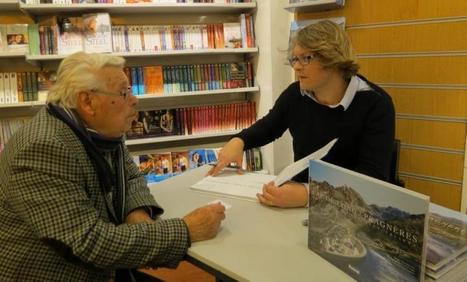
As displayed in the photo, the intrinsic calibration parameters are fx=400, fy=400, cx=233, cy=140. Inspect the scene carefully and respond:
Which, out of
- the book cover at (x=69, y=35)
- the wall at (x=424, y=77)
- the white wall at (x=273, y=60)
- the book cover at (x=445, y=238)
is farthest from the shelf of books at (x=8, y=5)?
the book cover at (x=445, y=238)

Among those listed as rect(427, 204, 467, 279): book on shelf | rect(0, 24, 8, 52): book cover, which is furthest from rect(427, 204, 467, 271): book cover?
rect(0, 24, 8, 52): book cover

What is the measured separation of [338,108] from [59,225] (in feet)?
3.70

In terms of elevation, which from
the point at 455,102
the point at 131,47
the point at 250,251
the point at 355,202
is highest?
the point at 131,47

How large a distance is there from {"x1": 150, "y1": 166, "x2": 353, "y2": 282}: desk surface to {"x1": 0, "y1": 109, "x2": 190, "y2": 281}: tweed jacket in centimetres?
12

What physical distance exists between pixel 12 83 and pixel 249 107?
187 centimetres

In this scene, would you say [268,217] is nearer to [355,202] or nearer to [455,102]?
[355,202]

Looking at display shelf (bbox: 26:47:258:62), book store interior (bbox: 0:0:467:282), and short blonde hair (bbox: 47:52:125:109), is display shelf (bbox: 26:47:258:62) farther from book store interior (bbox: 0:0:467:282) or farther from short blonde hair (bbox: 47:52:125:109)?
short blonde hair (bbox: 47:52:125:109)

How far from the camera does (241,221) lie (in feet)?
4.24

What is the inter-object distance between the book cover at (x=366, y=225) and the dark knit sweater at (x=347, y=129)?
0.51 metres

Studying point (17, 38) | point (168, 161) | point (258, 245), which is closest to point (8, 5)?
point (17, 38)

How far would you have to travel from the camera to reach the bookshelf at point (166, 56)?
293 cm

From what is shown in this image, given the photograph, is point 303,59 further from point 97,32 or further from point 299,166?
point 97,32

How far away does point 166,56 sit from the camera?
3387 mm

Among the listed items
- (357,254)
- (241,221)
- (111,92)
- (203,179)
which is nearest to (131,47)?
(203,179)
